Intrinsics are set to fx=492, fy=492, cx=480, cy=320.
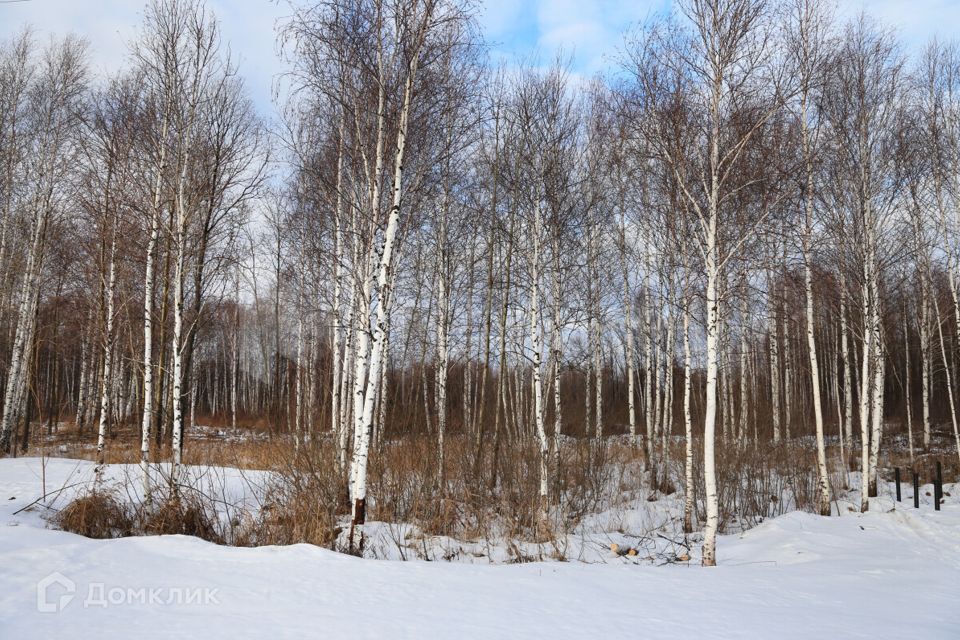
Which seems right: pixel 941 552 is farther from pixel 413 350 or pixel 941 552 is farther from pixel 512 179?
pixel 413 350

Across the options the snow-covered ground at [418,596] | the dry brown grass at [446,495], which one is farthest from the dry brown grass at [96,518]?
the snow-covered ground at [418,596]

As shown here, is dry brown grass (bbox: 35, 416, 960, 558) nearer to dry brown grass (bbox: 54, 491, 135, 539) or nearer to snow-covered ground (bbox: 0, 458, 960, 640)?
dry brown grass (bbox: 54, 491, 135, 539)

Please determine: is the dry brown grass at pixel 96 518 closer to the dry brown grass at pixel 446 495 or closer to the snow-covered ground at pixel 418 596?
the dry brown grass at pixel 446 495

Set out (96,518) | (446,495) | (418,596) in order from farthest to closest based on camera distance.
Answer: (446,495), (96,518), (418,596)

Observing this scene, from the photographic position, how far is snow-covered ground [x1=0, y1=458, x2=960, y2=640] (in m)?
3.34

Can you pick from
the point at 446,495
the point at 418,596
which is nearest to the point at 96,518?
the point at 446,495

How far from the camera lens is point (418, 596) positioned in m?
4.03

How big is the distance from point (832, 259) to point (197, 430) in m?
28.1

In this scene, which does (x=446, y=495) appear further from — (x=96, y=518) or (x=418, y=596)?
(x=96, y=518)

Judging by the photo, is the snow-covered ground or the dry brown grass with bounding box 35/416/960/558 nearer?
the snow-covered ground

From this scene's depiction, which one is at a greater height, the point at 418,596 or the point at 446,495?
the point at 418,596

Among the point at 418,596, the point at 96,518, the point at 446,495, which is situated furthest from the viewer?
the point at 446,495

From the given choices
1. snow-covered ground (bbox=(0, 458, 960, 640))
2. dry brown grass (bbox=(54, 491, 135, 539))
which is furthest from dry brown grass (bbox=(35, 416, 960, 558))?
snow-covered ground (bbox=(0, 458, 960, 640))

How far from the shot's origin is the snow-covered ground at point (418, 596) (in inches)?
131
